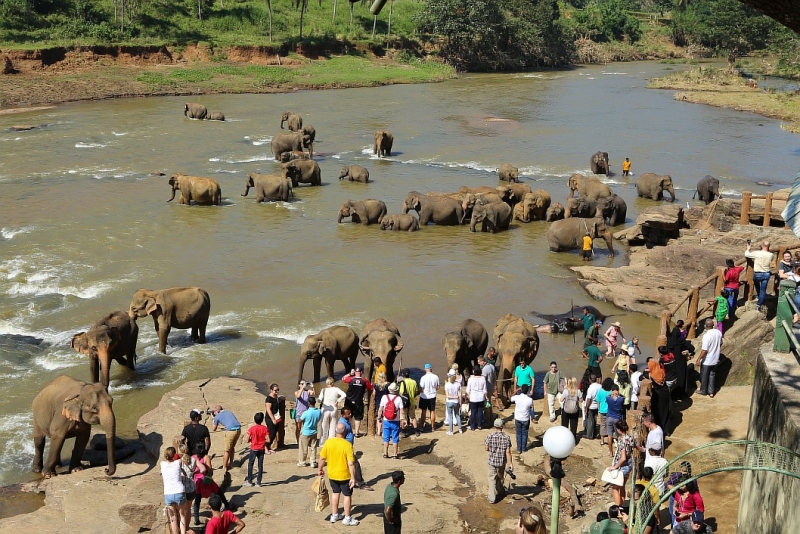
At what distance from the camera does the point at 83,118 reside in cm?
4847

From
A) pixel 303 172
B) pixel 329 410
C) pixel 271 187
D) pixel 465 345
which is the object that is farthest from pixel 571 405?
pixel 303 172

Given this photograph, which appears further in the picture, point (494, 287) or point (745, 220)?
point (745, 220)

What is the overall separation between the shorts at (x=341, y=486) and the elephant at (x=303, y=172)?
2394 centimetres

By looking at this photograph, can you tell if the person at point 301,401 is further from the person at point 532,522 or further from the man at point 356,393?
the person at point 532,522

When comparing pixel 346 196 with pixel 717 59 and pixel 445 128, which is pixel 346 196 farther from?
pixel 717 59

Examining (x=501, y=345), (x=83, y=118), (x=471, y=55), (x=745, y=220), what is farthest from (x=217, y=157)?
(x=471, y=55)

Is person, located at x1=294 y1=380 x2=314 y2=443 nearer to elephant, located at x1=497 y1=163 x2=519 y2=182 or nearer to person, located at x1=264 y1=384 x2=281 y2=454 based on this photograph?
person, located at x1=264 y1=384 x2=281 y2=454

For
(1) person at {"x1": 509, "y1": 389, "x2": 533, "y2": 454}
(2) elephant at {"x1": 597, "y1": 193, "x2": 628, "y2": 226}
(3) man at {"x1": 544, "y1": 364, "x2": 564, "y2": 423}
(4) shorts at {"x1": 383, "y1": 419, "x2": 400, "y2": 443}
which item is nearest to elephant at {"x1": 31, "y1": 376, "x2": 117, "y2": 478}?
(4) shorts at {"x1": 383, "y1": 419, "x2": 400, "y2": 443}

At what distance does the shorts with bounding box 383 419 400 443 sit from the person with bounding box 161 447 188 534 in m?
3.28

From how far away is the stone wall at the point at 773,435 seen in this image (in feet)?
25.8

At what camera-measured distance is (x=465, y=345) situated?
16266 millimetres

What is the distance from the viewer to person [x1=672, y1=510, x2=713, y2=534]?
28.8 ft

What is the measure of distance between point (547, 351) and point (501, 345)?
292 cm

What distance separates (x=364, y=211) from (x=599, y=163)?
41.0ft
